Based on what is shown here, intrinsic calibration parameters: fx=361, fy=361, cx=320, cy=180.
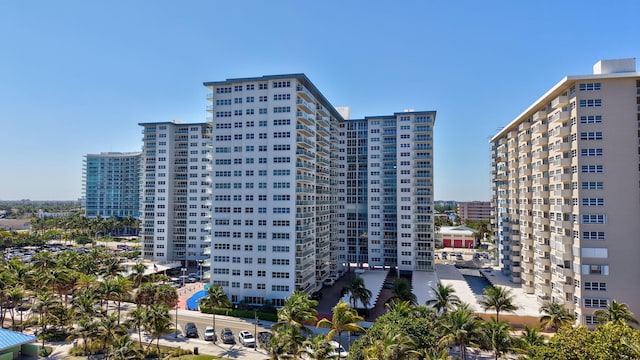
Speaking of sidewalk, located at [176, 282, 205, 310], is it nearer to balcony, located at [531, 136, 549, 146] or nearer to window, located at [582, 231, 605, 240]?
window, located at [582, 231, 605, 240]

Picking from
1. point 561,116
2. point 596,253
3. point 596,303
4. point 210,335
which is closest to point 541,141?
point 561,116

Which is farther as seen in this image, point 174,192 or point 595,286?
point 174,192

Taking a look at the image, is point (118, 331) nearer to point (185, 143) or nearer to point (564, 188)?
point (564, 188)

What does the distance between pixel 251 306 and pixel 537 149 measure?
5785 centimetres

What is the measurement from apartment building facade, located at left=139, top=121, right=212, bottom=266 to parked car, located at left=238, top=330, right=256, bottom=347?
53.9 meters

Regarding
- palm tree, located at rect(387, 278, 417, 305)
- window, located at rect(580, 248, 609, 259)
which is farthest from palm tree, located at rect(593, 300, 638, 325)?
palm tree, located at rect(387, 278, 417, 305)

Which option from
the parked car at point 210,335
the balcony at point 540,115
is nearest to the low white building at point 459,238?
the balcony at point 540,115

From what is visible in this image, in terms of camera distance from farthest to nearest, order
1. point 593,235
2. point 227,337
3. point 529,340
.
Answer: point 227,337 < point 593,235 < point 529,340

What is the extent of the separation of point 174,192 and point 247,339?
2603 inches

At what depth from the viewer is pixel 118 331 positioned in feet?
136

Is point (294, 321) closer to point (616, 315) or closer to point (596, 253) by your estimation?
point (616, 315)

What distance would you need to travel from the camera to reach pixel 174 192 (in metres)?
104

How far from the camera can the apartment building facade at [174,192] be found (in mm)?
101438

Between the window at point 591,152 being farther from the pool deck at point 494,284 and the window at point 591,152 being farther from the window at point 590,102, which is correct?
the pool deck at point 494,284
